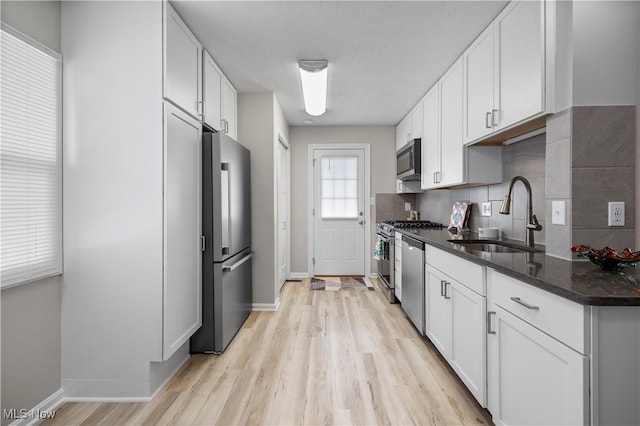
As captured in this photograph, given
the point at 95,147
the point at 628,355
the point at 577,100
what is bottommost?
the point at 628,355

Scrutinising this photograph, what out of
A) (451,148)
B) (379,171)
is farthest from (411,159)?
(379,171)

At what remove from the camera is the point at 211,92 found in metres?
2.92

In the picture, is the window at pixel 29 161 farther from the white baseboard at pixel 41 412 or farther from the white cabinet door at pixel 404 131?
the white cabinet door at pixel 404 131

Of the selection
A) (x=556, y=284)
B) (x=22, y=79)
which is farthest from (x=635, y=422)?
(x=22, y=79)

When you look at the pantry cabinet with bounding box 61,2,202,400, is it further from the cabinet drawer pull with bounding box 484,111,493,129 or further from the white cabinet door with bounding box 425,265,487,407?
the cabinet drawer pull with bounding box 484,111,493,129

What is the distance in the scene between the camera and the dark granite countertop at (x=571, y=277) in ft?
3.51

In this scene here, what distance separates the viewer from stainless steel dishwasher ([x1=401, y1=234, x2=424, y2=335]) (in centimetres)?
291

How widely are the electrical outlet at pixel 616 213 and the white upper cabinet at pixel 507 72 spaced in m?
0.58

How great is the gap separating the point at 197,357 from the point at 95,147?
1667mm

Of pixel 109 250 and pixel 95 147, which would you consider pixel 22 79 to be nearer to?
pixel 95 147

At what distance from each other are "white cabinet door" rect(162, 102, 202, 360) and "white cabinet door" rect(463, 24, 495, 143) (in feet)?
6.72

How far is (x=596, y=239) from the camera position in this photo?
1.72 meters

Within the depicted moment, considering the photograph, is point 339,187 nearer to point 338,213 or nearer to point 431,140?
point 338,213

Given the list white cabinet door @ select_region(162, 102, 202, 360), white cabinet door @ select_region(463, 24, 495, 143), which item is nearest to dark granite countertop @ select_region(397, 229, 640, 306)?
white cabinet door @ select_region(463, 24, 495, 143)
